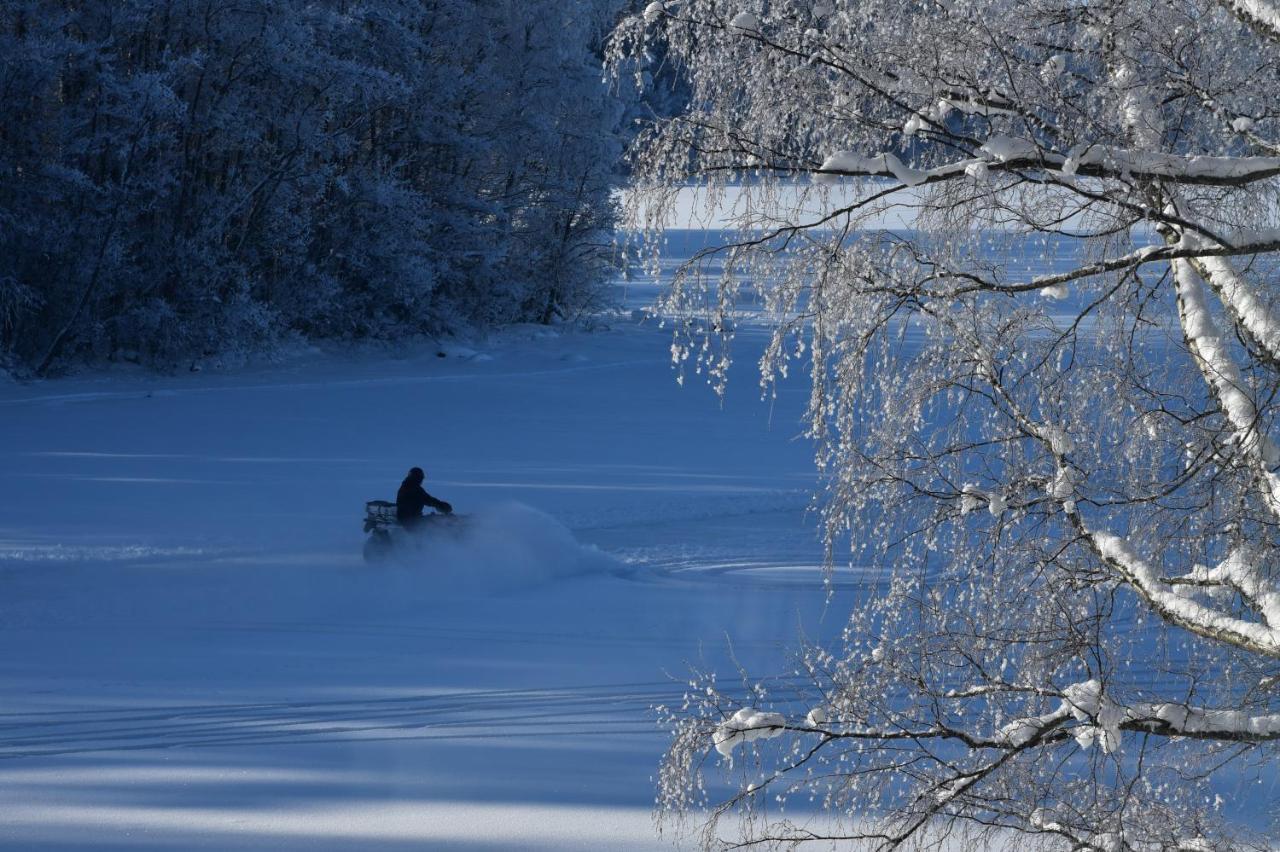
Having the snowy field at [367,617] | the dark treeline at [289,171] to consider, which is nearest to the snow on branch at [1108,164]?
the snowy field at [367,617]

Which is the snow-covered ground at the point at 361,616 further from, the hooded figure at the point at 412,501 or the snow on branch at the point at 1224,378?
the snow on branch at the point at 1224,378

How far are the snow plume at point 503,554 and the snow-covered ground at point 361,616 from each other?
2cm

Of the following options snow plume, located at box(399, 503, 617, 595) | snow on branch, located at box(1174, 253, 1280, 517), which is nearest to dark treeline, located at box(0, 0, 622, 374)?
snow plume, located at box(399, 503, 617, 595)

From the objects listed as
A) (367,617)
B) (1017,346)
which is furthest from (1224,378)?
(367,617)

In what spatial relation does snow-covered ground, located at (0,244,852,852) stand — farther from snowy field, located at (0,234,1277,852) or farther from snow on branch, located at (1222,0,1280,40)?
snow on branch, located at (1222,0,1280,40)

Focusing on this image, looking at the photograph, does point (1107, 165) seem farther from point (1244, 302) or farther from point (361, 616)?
point (361, 616)

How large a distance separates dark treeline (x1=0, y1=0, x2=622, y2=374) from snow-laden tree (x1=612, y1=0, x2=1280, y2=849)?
20.7 m

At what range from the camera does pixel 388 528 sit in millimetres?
11828

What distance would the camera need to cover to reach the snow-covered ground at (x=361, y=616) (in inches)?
274

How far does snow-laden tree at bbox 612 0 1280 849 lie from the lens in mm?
3381

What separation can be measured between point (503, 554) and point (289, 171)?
54.6ft

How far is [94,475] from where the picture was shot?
50.3ft

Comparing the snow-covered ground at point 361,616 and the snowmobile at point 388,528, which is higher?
the snowmobile at point 388,528

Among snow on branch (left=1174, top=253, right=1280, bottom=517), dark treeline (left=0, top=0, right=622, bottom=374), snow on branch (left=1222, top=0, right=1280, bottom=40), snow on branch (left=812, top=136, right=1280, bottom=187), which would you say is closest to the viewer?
snow on branch (left=812, top=136, right=1280, bottom=187)
